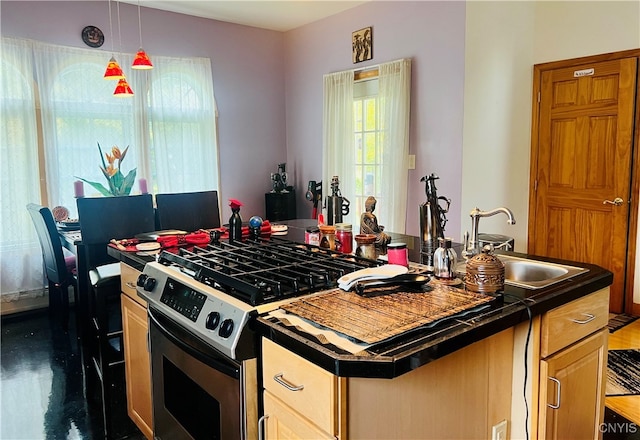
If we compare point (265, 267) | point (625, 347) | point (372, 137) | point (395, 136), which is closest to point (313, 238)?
point (265, 267)

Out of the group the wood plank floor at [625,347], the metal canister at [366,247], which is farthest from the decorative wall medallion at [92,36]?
the wood plank floor at [625,347]

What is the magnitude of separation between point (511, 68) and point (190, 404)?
12.0 feet

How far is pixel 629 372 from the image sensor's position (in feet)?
9.15

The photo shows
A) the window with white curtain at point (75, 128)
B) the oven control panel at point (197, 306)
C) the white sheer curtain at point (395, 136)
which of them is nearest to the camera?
the oven control panel at point (197, 306)

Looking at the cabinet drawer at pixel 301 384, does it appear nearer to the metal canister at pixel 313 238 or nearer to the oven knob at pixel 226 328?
the oven knob at pixel 226 328

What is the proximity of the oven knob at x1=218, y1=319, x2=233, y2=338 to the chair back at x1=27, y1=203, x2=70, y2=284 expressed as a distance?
2512 mm

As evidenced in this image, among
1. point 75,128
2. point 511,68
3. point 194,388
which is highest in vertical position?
point 511,68

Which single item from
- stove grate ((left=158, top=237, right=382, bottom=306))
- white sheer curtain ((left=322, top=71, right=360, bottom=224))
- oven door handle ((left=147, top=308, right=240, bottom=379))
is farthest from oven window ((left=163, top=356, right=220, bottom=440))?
white sheer curtain ((left=322, top=71, right=360, bottom=224))

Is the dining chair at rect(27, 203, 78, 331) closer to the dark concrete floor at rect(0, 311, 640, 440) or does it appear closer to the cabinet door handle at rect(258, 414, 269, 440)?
the dark concrete floor at rect(0, 311, 640, 440)

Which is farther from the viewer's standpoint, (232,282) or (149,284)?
(149,284)

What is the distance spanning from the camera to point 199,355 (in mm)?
1466

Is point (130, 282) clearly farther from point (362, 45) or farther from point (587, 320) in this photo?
point (362, 45)

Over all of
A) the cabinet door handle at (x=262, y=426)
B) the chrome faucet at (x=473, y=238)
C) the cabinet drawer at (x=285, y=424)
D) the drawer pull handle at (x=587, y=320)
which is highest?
the chrome faucet at (x=473, y=238)

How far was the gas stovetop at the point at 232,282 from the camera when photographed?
4.30 feet
